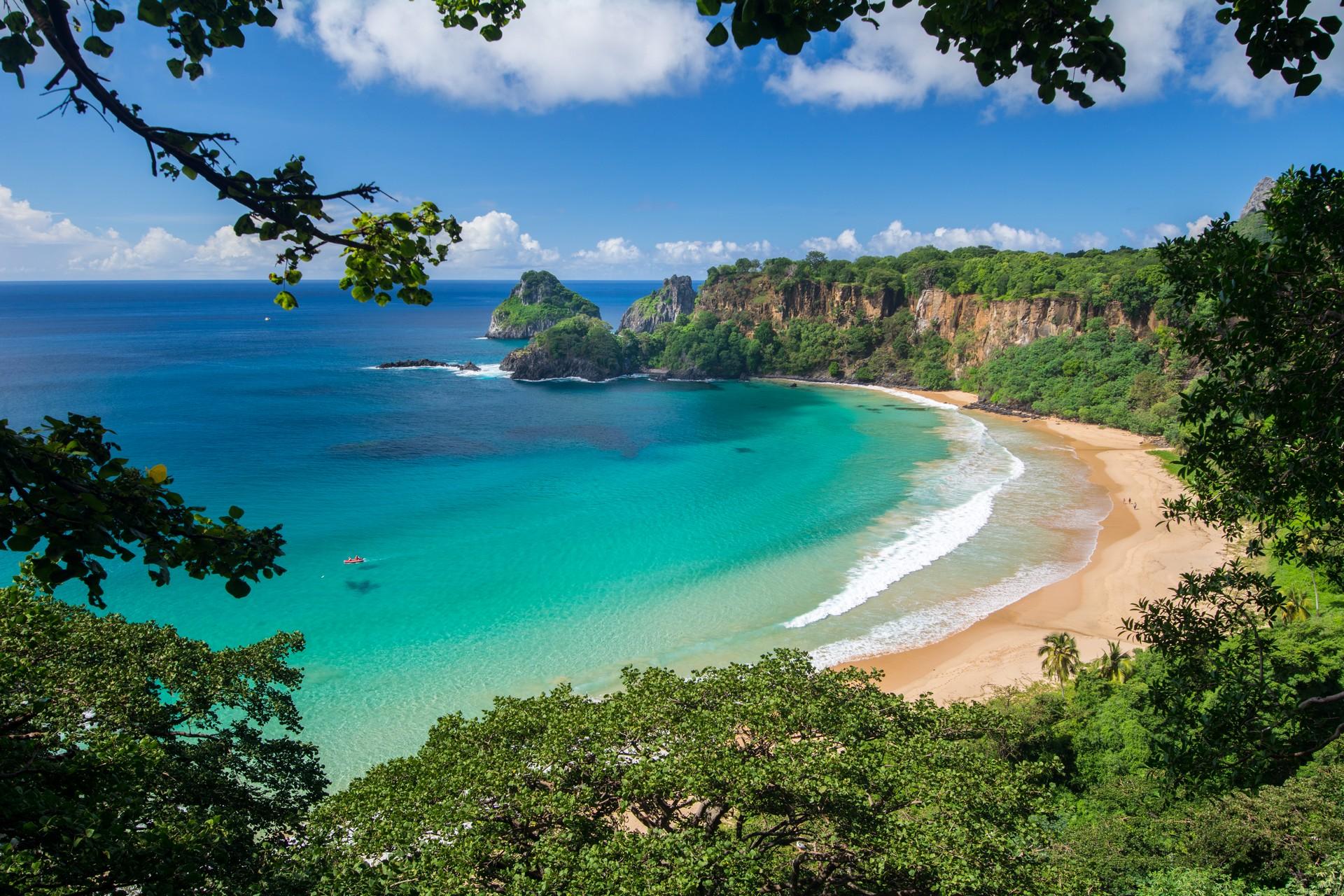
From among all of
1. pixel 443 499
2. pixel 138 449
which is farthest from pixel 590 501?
pixel 138 449

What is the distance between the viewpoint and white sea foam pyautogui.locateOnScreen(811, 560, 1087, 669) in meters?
22.0

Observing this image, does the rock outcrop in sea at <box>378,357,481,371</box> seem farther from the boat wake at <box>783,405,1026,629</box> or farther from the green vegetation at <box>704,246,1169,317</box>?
the boat wake at <box>783,405,1026,629</box>

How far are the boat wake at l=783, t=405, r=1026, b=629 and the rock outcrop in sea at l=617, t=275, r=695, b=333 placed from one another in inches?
2610

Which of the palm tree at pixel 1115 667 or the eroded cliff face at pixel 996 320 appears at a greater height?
the eroded cliff face at pixel 996 320

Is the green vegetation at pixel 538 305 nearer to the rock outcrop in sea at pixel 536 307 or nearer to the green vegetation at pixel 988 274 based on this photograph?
the rock outcrop in sea at pixel 536 307

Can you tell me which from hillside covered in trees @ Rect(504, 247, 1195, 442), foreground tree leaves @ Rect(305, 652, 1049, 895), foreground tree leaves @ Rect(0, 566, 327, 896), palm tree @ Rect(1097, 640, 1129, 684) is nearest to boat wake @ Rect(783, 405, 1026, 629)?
palm tree @ Rect(1097, 640, 1129, 684)

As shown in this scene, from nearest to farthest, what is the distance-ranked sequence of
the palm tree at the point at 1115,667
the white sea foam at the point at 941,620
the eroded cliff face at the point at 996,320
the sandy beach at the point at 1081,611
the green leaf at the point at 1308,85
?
the green leaf at the point at 1308,85, the palm tree at the point at 1115,667, the sandy beach at the point at 1081,611, the white sea foam at the point at 941,620, the eroded cliff face at the point at 996,320

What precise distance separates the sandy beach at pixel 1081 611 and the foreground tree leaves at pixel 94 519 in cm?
1469

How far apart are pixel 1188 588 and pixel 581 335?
3070 inches

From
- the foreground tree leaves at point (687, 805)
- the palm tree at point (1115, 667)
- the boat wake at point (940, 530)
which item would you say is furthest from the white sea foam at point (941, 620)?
the foreground tree leaves at point (687, 805)

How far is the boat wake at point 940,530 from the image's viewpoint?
84.6 feet

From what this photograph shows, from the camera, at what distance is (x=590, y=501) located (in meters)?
37.0

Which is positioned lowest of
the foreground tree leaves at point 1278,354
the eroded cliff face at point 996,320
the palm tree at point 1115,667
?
the palm tree at point 1115,667

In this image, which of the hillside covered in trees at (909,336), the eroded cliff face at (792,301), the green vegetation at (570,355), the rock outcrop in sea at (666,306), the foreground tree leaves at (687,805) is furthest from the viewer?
the rock outcrop in sea at (666,306)
